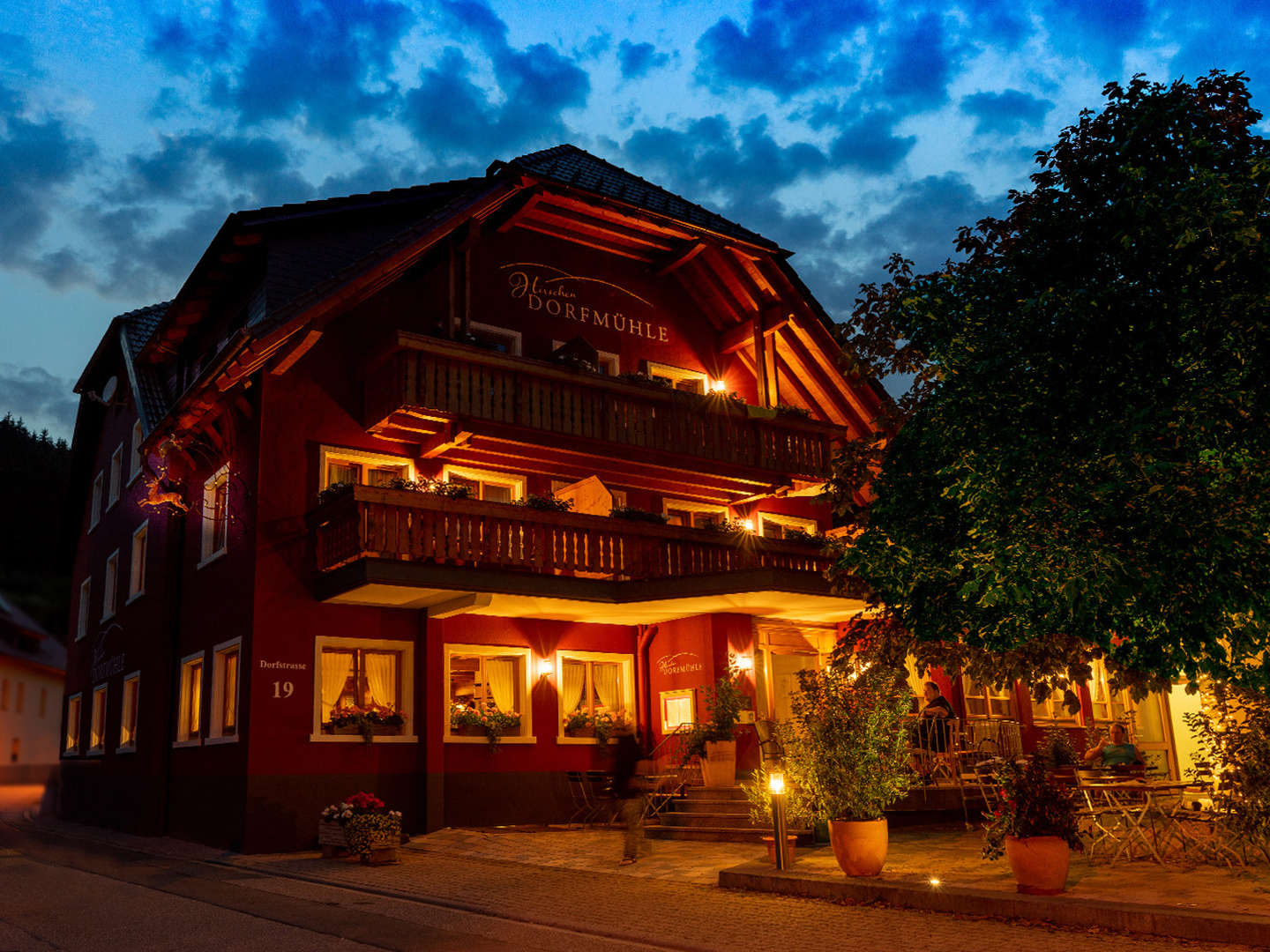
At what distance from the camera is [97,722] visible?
24844 millimetres

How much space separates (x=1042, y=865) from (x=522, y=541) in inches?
384

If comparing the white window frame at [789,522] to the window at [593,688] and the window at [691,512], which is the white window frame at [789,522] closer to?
the window at [691,512]

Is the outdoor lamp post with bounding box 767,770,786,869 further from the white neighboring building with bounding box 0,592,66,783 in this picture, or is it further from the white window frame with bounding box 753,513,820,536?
the white neighboring building with bounding box 0,592,66,783

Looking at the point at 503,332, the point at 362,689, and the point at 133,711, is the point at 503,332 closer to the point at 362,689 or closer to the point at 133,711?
the point at 362,689

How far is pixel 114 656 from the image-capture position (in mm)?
23609

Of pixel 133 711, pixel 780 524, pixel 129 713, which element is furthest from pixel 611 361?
pixel 129 713

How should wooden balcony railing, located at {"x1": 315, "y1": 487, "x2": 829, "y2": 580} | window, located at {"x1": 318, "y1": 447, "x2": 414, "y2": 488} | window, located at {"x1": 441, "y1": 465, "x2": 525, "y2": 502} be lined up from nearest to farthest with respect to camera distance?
wooden balcony railing, located at {"x1": 315, "y1": 487, "x2": 829, "y2": 580}, window, located at {"x1": 318, "y1": 447, "x2": 414, "y2": 488}, window, located at {"x1": 441, "y1": 465, "x2": 525, "y2": 502}

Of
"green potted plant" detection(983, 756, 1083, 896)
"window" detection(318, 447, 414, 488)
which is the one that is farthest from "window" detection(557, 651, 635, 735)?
"green potted plant" detection(983, 756, 1083, 896)

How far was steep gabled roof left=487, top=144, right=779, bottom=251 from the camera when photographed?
21375mm

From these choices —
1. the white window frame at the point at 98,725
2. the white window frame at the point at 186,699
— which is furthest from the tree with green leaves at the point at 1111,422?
the white window frame at the point at 98,725

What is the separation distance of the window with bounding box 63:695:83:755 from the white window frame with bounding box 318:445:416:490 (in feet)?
41.1

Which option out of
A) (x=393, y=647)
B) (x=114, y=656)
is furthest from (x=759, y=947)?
(x=114, y=656)

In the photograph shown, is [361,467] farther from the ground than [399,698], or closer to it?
farther from the ground

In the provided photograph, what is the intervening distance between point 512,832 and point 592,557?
4.38 m
